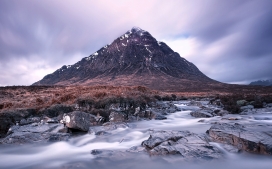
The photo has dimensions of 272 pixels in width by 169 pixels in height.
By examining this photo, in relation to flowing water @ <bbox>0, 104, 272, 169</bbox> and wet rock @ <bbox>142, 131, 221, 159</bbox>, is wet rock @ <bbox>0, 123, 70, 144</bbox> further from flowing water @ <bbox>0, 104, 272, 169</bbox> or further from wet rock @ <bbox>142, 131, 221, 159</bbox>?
wet rock @ <bbox>142, 131, 221, 159</bbox>

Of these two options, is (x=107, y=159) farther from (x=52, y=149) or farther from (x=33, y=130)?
(x=33, y=130)

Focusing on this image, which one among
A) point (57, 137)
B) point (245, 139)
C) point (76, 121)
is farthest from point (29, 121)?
point (245, 139)

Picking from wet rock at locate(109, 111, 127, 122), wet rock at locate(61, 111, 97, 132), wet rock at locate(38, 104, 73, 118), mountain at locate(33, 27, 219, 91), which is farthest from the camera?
mountain at locate(33, 27, 219, 91)

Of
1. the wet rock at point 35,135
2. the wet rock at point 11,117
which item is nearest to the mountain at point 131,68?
the wet rock at point 11,117

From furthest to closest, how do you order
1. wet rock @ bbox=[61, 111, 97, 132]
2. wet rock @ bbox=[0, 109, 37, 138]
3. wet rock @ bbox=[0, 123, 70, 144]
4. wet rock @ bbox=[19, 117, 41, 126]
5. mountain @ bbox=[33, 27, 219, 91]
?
mountain @ bbox=[33, 27, 219, 91], wet rock @ bbox=[19, 117, 41, 126], wet rock @ bbox=[0, 109, 37, 138], wet rock @ bbox=[61, 111, 97, 132], wet rock @ bbox=[0, 123, 70, 144]

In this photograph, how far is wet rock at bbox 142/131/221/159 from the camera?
6921mm

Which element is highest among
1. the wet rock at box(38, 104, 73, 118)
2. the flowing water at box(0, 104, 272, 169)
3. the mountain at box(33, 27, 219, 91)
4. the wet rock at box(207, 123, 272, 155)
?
the mountain at box(33, 27, 219, 91)

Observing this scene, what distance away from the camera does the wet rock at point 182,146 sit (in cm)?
692

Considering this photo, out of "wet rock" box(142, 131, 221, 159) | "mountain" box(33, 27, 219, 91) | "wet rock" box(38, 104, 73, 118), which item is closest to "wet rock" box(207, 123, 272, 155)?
"wet rock" box(142, 131, 221, 159)

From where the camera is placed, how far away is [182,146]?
7.43 m

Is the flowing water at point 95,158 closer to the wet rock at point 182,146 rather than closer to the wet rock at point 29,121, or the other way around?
the wet rock at point 182,146

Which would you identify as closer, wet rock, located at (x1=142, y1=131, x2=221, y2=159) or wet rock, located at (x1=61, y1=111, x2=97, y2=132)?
wet rock, located at (x1=142, y1=131, x2=221, y2=159)

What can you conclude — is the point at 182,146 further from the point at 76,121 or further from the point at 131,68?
the point at 131,68

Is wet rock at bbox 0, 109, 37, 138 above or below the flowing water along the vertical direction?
above
